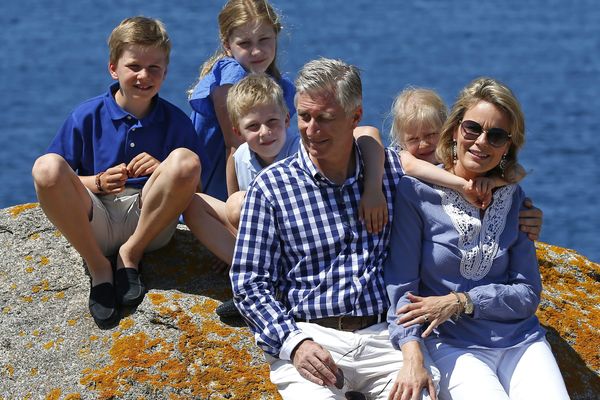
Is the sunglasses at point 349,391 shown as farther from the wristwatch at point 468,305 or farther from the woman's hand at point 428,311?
the wristwatch at point 468,305

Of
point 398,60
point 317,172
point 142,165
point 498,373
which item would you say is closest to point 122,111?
point 142,165

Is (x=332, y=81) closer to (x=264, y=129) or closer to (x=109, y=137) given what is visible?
(x=264, y=129)

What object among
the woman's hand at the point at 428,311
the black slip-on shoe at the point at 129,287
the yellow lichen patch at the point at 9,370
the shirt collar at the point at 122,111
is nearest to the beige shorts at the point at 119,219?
the black slip-on shoe at the point at 129,287

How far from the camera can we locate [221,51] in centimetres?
609

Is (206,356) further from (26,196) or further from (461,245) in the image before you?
(26,196)

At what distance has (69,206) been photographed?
4754 millimetres

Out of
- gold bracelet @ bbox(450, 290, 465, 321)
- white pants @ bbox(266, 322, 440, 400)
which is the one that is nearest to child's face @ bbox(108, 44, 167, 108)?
white pants @ bbox(266, 322, 440, 400)

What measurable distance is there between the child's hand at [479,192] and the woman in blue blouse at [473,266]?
0.03m

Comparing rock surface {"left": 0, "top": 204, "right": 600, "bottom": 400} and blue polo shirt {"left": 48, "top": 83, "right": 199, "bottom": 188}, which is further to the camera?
blue polo shirt {"left": 48, "top": 83, "right": 199, "bottom": 188}

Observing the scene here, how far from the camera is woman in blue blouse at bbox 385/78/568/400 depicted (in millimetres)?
4375

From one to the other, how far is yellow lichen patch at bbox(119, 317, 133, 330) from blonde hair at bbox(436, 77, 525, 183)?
143 cm

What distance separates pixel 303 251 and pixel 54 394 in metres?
1.12

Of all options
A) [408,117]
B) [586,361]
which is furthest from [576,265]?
[408,117]

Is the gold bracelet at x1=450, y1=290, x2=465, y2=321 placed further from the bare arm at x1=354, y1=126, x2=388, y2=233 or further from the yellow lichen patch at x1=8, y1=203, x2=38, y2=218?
the yellow lichen patch at x1=8, y1=203, x2=38, y2=218
